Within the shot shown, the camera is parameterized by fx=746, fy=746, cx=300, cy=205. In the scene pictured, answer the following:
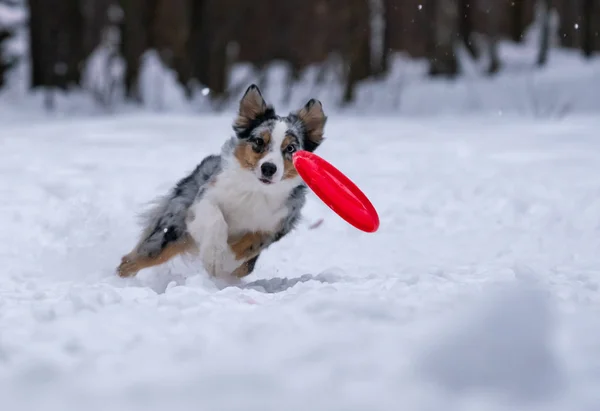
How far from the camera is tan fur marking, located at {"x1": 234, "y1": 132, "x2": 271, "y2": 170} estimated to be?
525 centimetres

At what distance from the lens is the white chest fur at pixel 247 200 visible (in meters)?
5.40

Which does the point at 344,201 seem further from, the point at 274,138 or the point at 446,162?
the point at 446,162

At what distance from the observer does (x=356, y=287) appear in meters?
4.28

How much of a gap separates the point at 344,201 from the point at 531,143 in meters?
6.77

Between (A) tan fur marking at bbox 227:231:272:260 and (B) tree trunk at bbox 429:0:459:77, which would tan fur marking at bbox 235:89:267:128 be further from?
(B) tree trunk at bbox 429:0:459:77

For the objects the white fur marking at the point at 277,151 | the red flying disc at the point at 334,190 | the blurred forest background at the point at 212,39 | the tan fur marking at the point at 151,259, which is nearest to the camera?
the red flying disc at the point at 334,190

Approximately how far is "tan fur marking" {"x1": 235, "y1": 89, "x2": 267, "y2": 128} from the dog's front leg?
66cm

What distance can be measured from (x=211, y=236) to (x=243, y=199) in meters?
0.36

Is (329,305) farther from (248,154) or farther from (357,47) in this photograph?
(357,47)

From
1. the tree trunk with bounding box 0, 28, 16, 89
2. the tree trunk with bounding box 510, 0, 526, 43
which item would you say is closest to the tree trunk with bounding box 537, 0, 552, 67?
the tree trunk with bounding box 510, 0, 526, 43

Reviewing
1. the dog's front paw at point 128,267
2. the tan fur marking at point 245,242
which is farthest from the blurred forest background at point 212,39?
the tan fur marking at point 245,242

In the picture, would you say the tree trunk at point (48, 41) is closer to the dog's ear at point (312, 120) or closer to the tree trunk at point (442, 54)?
the tree trunk at point (442, 54)

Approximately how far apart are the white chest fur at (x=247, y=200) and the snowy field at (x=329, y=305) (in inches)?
19.7

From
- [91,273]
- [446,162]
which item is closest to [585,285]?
[91,273]
